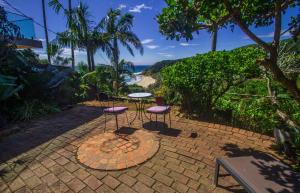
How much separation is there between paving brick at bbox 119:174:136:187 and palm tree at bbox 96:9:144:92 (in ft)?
34.5

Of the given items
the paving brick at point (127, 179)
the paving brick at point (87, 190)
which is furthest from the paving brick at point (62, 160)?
the paving brick at point (127, 179)

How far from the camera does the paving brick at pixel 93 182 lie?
10.1 ft

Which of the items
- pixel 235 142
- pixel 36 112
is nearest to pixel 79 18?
pixel 36 112

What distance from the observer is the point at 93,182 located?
3186 mm

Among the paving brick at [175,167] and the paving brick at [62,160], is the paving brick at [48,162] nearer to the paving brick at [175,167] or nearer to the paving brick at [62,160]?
the paving brick at [62,160]

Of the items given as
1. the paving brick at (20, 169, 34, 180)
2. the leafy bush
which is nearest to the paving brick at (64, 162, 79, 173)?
the paving brick at (20, 169, 34, 180)

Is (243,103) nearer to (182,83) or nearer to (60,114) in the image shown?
(182,83)

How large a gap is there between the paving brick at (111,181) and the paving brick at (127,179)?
0.10 m

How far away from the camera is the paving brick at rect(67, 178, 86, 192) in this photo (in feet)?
9.98

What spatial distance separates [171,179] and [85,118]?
4680 mm

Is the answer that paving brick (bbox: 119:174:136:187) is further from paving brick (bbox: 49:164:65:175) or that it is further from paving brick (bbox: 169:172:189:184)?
paving brick (bbox: 49:164:65:175)

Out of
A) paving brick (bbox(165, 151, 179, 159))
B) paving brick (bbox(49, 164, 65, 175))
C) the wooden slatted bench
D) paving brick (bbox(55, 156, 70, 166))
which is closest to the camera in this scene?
the wooden slatted bench

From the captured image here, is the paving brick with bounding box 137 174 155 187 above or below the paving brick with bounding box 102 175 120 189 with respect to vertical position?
above

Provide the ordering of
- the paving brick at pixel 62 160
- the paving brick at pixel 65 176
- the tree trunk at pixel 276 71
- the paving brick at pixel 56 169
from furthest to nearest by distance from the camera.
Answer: the paving brick at pixel 62 160 < the paving brick at pixel 56 169 < the paving brick at pixel 65 176 < the tree trunk at pixel 276 71
